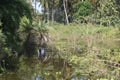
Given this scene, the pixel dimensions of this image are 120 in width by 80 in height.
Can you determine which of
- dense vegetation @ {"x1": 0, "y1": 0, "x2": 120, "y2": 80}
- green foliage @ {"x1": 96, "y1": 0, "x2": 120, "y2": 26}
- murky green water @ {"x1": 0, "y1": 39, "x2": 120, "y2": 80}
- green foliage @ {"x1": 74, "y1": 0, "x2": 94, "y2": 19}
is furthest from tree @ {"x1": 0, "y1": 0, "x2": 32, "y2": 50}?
green foliage @ {"x1": 74, "y1": 0, "x2": 94, "y2": 19}

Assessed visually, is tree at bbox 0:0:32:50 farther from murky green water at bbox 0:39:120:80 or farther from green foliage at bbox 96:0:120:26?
green foliage at bbox 96:0:120:26

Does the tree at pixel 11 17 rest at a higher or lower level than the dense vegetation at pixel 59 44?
higher

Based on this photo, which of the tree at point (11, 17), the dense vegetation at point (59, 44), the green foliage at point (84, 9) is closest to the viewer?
the dense vegetation at point (59, 44)

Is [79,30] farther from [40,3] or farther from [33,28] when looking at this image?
[40,3]

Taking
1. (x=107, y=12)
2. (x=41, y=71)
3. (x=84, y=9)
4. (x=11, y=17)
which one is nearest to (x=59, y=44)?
(x=11, y=17)

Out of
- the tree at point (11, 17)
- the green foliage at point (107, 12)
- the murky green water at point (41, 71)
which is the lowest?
the murky green water at point (41, 71)

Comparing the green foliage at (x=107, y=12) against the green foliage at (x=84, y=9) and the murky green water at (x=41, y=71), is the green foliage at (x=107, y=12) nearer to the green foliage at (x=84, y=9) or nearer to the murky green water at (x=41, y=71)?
the green foliage at (x=84, y=9)

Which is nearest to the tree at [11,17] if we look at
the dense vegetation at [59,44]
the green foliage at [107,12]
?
the dense vegetation at [59,44]

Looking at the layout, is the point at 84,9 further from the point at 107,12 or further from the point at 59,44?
the point at 59,44

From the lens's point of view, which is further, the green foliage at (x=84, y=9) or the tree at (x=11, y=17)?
the green foliage at (x=84, y=9)

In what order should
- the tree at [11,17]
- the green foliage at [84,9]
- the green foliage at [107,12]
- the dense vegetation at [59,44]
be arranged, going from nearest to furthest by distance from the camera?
the dense vegetation at [59,44]
the tree at [11,17]
the green foliage at [107,12]
the green foliage at [84,9]

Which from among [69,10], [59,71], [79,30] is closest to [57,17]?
[69,10]

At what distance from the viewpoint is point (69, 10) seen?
4844cm

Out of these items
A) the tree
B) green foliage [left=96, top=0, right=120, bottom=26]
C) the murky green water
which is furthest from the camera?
green foliage [left=96, top=0, right=120, bottom=26]
